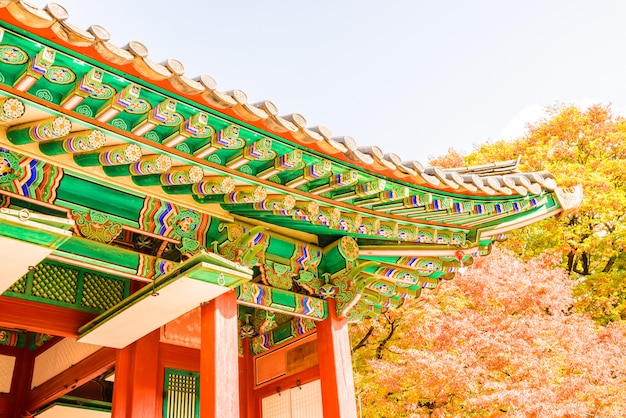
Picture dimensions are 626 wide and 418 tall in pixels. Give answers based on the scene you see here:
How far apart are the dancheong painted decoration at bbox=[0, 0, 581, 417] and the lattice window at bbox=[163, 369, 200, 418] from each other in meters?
0.02

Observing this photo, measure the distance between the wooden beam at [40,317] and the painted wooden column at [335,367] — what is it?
1917mm

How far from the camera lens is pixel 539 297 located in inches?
463

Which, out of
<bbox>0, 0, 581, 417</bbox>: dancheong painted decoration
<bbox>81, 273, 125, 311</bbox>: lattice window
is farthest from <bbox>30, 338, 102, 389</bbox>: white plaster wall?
<bbox>81, 273, 125, 311</bbox>: lattice window

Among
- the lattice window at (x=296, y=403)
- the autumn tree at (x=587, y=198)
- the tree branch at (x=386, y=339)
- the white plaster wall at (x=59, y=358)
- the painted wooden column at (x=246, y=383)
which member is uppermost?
the autumn tree at (x=587, y=198)

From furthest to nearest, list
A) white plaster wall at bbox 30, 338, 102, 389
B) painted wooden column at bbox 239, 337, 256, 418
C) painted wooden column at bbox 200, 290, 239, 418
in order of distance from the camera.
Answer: painted wooden column at bbox 239, 337, 256, 418, white plaster wall at bbox 30, 338, 102, 389, painted wooden column at bbox 200, 290, 239, 418

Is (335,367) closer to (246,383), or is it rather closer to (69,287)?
(246,383)

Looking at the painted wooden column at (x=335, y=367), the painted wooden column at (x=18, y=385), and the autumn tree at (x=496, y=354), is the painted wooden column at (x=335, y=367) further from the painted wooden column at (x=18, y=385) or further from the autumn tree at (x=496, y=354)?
the autumn tree at (x=496, y=354)

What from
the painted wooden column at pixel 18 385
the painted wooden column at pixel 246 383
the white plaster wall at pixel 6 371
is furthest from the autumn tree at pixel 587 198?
the white plaster wall at pixel 6 371

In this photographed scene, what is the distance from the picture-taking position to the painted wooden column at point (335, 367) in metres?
4.64

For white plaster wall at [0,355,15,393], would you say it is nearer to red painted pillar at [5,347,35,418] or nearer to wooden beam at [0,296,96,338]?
red painted pillar at [5,347,35,418]

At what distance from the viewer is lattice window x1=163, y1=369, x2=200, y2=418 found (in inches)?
185

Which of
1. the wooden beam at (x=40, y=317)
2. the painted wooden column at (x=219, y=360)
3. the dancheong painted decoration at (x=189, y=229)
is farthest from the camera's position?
the wooden beam at (x=40, y=317)

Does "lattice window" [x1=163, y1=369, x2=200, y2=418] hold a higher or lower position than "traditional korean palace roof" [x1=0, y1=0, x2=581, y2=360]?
lower

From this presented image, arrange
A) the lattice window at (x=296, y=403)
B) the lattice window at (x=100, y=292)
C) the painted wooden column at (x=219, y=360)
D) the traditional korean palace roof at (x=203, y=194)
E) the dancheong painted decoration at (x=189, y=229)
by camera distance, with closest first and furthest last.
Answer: the traditional korean palace roof at (x=203, y=194) < the dancheong painted decoration at (x=189, y=229) < the painted wooden column at (x=219, y=360) < the lattice window at (x=100, y=292) < the lattice window at (x=296, y=403)
